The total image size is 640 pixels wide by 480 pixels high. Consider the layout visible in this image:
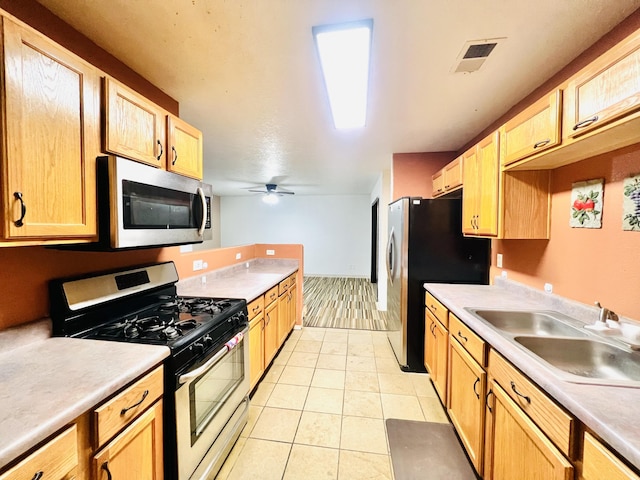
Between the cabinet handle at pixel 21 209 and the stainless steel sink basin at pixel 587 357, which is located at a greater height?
A: the cabinet handle at pixel 21 209

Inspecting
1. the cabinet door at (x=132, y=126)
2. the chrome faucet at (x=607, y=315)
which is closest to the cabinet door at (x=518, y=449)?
the chrome faucet at (x=607, y=315)

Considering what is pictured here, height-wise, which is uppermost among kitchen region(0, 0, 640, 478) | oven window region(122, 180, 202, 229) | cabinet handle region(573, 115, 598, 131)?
cabinet handle region(573, 115, 598, 131)

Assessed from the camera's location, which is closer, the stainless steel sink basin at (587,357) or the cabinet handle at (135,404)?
the cabinet handle at (135,404)

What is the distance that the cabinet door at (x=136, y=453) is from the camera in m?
0.91

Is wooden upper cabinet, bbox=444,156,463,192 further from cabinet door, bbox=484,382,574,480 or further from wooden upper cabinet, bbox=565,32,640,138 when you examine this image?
cabinet door, bbox=484,382,574,480

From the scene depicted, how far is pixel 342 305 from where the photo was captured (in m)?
4.99

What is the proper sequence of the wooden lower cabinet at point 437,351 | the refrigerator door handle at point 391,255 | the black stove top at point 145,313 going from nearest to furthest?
the black stove top at point 145,313, the wooden lower cabinet at point 437,351, the refrigerator door handle at point 391,255

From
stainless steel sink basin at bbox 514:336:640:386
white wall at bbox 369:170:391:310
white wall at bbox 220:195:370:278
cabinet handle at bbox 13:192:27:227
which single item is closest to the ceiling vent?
stainless steel sink basin at bbox 514:336:640:386

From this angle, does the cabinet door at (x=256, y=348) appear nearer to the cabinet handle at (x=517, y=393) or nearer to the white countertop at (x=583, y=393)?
the white countertop at (x=583, y=393)

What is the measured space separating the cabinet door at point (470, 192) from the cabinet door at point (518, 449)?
135cm

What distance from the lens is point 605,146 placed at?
4.32 ft

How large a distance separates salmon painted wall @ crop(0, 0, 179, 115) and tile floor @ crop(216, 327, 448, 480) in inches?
97.3

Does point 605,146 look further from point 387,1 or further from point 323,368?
point 323,368

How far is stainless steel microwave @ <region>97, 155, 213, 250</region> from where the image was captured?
48.0 inches
